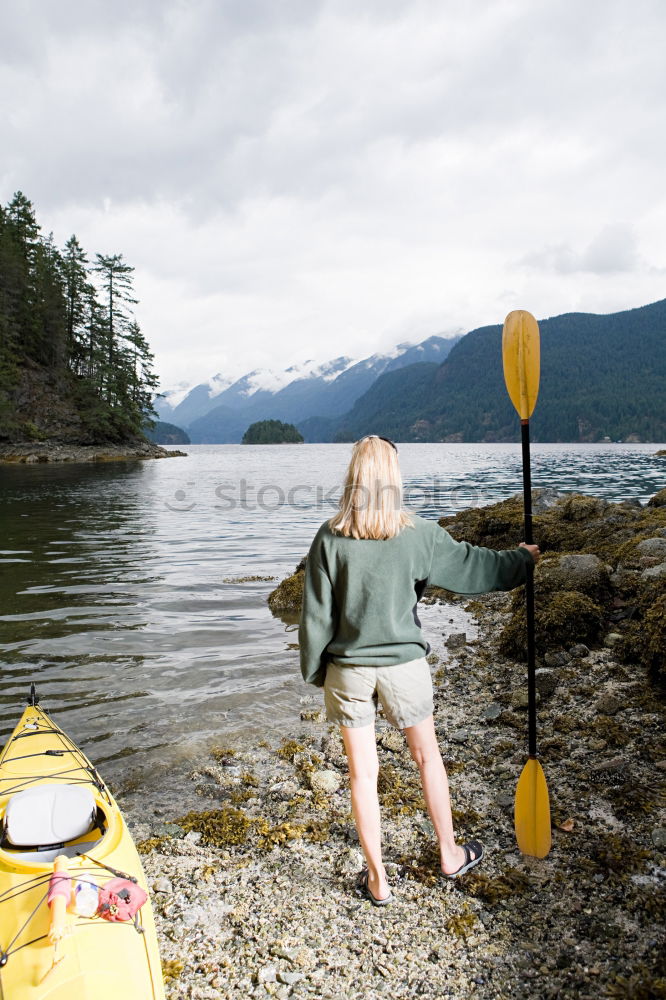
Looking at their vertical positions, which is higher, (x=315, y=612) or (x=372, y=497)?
(x=372, y=497)

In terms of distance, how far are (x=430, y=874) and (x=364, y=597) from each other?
6.41ft

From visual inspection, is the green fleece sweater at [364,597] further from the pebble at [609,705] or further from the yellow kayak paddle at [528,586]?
the pebble at [609,705]

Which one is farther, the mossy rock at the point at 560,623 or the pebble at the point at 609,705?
the mossy rock at the point at 560,623

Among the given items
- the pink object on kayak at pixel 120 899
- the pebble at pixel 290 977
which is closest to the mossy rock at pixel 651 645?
the pebble at pixel 290 977

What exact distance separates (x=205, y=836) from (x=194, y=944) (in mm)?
1129

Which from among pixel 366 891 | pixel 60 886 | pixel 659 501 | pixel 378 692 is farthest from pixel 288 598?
pixel 659 501

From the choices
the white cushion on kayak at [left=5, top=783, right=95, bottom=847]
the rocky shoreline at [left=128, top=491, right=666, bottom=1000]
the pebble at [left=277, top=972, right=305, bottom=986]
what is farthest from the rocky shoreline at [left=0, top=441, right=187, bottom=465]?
the pebble at [left=277, top=972, right=305, bottom=986]

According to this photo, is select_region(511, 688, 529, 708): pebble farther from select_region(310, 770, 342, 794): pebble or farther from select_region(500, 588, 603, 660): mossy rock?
select_region(310, 770, 342, 794): pebble

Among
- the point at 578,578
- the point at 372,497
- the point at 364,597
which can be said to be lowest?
the point at 578,578

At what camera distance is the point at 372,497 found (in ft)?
10.6

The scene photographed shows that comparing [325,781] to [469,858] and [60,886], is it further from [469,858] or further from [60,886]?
[60,886]

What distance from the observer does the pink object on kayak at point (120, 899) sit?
276 centimetres

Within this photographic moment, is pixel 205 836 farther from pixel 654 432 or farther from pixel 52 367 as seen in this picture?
pixel 654 432

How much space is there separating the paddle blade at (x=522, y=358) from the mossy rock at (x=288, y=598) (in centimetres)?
748
